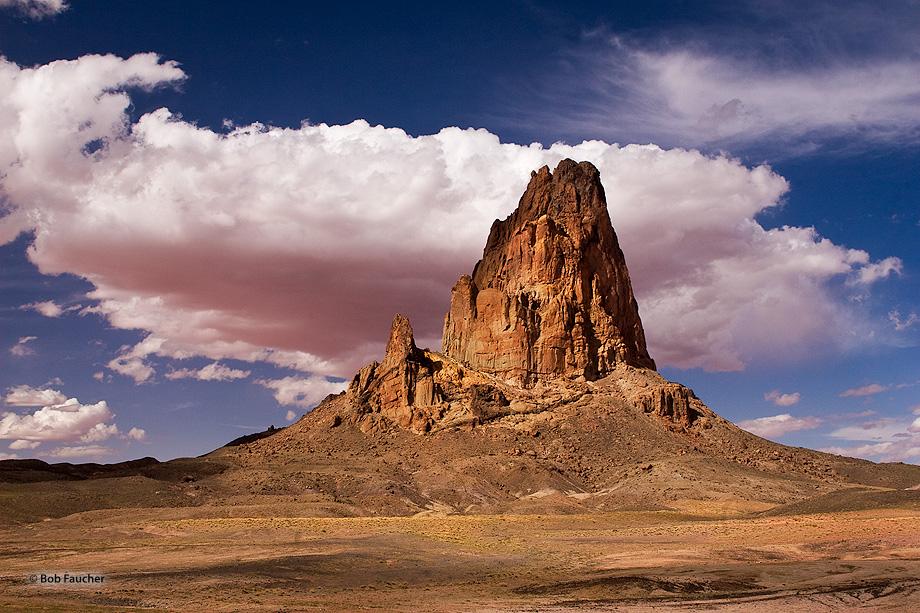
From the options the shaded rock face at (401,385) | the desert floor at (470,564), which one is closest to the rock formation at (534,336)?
the shaded rock face at (401,385)

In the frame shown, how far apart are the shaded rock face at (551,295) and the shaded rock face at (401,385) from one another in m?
13.0

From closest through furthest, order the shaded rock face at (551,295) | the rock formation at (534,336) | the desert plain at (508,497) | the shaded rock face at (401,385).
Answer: the desert plain at (508,497), the shaded rock face at (401,385), the rock formation at (534,336), the shaded rock face at (551,295)

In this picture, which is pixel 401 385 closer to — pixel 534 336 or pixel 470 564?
pixel 534 336

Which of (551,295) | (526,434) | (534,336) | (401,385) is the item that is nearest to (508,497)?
(526,434)

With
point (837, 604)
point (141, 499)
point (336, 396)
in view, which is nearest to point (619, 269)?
point (336, 396)

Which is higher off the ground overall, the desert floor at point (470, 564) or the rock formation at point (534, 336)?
the rock formation at point (534, 336)

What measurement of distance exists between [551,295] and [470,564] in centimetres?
9198

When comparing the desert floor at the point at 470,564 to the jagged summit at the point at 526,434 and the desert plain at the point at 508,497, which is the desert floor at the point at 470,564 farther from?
the jagged summit at the point at 526,434

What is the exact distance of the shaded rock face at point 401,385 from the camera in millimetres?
118000

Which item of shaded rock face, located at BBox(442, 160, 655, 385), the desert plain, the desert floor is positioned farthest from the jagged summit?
the desert floor

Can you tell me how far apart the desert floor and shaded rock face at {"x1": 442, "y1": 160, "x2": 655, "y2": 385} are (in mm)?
58302

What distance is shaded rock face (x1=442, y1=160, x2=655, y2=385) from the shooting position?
129 metres

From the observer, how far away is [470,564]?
45594mm

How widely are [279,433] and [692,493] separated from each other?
65.8 meters
